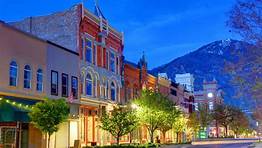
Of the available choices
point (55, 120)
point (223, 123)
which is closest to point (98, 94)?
point (55, 120)

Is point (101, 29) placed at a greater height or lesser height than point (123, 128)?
greater

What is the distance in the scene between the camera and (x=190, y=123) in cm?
9144

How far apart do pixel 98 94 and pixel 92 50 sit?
4.81 meters

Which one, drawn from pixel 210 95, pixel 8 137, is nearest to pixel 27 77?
pixel 8 137

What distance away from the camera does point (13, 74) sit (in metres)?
32.5

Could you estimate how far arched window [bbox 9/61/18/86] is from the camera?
3206 centimetres

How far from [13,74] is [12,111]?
3747mm

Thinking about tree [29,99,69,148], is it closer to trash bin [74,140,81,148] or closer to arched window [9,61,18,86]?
arched window [9,61,18,86]

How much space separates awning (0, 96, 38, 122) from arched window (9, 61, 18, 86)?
1151 millimetres

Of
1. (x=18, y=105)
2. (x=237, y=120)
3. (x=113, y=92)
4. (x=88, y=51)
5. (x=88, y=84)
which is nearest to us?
(x=18, y=105)

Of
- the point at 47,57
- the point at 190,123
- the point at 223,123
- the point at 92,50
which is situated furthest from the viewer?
the point at 223,123

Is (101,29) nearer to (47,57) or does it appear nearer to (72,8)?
(72,8)

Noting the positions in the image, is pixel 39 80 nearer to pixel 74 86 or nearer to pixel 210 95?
pixel 74 86

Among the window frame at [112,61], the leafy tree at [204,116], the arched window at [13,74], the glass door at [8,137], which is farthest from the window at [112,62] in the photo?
the leafy tree at [204,116]
